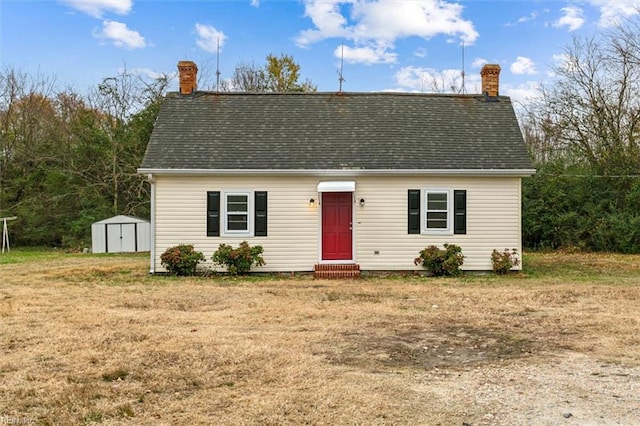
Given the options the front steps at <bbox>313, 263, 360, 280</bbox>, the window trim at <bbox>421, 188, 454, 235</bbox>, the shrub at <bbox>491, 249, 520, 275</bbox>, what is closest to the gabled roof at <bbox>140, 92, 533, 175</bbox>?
the window trim at <bbox>421, 188, 454, 235</bbox>

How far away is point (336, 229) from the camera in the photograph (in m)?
12.7

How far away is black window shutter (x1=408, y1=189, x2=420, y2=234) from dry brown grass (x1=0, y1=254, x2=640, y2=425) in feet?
5.73

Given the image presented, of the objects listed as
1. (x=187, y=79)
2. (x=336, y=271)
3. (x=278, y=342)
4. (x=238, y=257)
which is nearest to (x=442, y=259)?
(x=336, y=271)

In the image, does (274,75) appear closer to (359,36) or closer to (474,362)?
(359,36)

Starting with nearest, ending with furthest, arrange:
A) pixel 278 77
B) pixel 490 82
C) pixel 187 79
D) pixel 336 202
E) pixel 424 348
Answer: pixel 424 348, pixel 336 202, pixel 187 79, pixel 490 82, pixel 278 77

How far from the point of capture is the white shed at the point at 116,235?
2009 cm

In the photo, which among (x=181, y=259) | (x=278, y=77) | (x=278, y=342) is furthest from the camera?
(x=278, y=77)

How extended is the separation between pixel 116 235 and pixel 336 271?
1174 centimetres

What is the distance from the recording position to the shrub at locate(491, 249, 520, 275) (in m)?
12.4

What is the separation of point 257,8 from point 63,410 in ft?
56.8

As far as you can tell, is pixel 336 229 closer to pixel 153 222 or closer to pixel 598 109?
pixel 153 222

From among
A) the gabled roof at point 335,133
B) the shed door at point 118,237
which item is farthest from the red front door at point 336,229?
the shed door at point 118,237

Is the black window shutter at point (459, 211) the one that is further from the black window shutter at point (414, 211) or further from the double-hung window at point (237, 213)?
the double-hung window at point (237, 213)

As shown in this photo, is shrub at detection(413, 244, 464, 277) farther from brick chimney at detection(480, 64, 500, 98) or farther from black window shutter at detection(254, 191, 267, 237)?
brick chimney at detection(480, 64, 500, 98)
